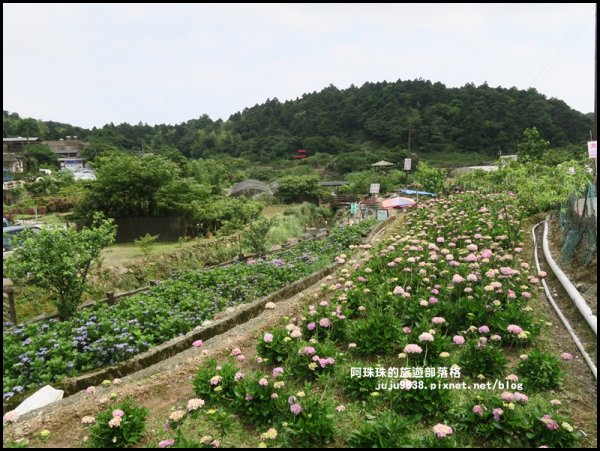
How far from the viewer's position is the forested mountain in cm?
5338

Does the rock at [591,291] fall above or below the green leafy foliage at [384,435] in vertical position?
above

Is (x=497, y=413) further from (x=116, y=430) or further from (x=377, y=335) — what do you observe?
(x=116, y=430)

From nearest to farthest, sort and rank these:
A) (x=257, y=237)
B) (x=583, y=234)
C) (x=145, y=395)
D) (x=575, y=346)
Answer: (x=145, y=395)
(x=575, y=346)
(x=583, y=234)
(x=257, y=237)

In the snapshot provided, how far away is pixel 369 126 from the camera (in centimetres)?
7156

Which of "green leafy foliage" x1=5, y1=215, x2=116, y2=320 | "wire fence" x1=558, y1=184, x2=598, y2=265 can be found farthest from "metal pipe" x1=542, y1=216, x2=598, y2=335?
"green leafy foliage" x1=5, y1=215, x2=116, y2=320

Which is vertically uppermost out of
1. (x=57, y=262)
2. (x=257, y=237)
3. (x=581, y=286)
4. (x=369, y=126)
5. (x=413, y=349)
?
(x=369, y=126)

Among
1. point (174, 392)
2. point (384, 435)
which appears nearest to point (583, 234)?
point (384, 435)

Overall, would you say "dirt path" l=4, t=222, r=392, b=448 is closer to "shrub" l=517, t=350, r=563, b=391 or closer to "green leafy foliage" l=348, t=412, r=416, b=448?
"green leafy foliage" l=348, t=412, r=416, b=448

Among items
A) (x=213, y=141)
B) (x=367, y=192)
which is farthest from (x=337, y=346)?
(x=213, y=141)

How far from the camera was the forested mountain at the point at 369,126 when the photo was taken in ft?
175

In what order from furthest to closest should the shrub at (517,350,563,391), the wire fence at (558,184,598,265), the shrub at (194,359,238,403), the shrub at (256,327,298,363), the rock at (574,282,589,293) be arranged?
the wire fence at (558,184,598,265) < the rock at (574,282,589,293) < the shrub at (256,327,298,363) < the shrub at (517,350,563,391) < the shrub at (194,359,238,403)

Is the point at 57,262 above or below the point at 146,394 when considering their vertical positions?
above

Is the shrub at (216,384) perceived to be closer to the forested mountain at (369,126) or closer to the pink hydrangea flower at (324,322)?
the pink hydrangea flower at (324,322)

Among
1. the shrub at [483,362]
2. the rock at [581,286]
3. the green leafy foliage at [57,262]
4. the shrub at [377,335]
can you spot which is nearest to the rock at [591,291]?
the rock at [581,286]
